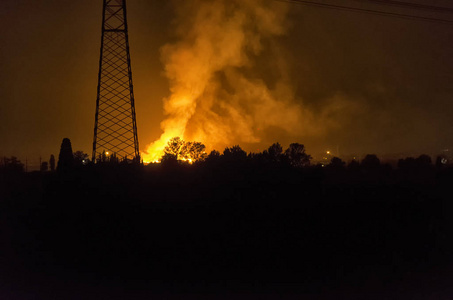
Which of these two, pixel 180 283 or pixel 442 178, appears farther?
pixel 442 178

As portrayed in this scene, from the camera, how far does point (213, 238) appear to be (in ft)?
40.4

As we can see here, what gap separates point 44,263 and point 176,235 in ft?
10.9

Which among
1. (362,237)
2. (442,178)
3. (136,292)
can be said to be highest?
(442,178)

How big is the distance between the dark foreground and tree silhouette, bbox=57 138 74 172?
50 cm

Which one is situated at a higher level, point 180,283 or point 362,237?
point 362,237

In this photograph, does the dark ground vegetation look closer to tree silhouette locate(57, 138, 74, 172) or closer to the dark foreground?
the dark foreground

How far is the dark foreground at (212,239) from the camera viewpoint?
10.8 metres

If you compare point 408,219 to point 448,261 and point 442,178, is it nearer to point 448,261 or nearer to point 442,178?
point 448,261

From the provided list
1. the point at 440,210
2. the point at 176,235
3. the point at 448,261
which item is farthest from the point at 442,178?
the point at 176,235

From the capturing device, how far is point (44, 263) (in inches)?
477

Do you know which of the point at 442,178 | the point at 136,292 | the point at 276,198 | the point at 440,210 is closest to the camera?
the point at 136,292

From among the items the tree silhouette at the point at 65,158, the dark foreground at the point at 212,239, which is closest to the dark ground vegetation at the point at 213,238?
the dark foreground at the point at 212,239

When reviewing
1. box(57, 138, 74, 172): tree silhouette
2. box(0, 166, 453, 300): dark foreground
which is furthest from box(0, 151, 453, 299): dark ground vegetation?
box(57, 138, 74, 172): tree silhouette

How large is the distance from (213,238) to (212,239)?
0.12 ft
